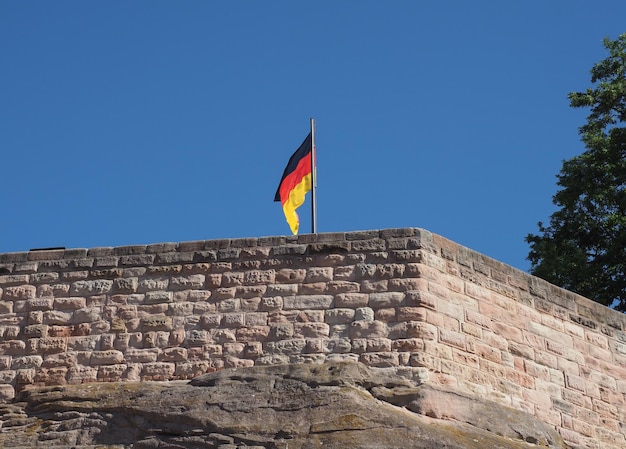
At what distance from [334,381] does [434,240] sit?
194 cm

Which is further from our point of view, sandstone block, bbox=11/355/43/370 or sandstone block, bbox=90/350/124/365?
sandstone block, bbox=11/355/43/370

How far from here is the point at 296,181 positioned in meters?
13.8

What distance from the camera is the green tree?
719 inches

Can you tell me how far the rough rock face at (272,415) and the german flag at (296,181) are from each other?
3.75 m

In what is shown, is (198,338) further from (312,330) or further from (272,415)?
(272,415)

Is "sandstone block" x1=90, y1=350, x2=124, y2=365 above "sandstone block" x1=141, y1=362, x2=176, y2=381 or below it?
above

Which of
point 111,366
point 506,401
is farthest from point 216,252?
point 506,401

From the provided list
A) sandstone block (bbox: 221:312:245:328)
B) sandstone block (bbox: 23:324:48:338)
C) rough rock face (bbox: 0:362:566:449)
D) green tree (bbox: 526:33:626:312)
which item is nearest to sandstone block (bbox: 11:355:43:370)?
sandstone block (bbox: 23:324:48:338)

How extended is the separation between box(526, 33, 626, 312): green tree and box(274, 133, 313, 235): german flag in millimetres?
5979

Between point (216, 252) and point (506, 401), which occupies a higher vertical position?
point (216, 252)

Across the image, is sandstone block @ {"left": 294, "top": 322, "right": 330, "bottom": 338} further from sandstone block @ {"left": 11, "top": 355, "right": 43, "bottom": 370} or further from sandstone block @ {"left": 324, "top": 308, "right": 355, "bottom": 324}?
sandstone block @ {"left": 11, "top": 355, "right": 43, "bottom": 370}

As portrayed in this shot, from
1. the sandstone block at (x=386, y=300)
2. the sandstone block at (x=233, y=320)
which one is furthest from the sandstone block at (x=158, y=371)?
the sandstone block at (x=386, y=300)

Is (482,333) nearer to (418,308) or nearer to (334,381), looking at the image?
(418,308)

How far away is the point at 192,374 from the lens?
1069cm
